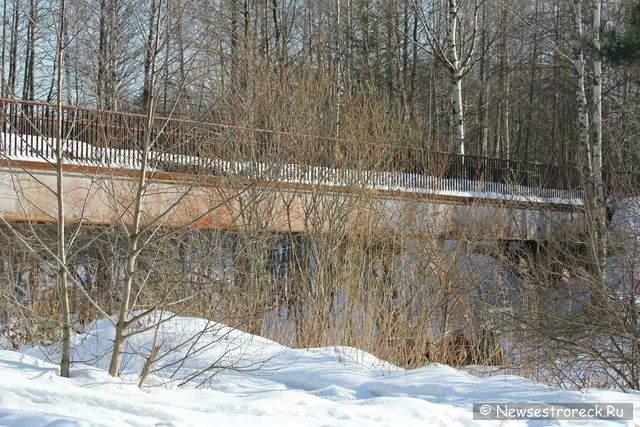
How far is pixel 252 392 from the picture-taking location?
613cm

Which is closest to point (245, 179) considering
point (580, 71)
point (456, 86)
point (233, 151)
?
point (233, 151)

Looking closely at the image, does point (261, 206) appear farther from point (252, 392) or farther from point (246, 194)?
point (252, 392)

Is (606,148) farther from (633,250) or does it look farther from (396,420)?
(396,420)

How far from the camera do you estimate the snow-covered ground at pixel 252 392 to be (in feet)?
15.1

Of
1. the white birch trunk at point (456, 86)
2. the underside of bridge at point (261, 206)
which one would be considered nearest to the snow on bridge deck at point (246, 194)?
the underside of bridge at point (261, 206)

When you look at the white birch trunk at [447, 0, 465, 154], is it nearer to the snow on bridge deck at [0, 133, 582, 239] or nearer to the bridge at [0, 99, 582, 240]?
the bridge at [0, 99, 582, 240]

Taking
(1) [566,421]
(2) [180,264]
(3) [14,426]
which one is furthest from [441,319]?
(3) [14,426]

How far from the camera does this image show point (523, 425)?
5.36m

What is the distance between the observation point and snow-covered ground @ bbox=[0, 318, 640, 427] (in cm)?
460

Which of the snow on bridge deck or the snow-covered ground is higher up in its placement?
the snow on bridge deck

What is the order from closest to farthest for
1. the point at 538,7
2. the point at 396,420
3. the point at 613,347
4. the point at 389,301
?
the point at 396,420 < the point at 613,347 < the point at 389,301 < the point at 538,7

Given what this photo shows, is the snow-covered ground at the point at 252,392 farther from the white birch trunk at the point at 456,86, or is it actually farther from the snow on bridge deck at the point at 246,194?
the white birch trunk at the point at 456,86

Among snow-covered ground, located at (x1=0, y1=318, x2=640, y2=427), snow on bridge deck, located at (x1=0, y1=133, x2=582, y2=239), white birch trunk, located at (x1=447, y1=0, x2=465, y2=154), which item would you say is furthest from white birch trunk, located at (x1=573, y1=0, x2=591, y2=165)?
snow-covered ground, located at (x1=0, y1=318, x2=640, y2=427)

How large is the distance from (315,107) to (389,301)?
3.39 metres
